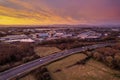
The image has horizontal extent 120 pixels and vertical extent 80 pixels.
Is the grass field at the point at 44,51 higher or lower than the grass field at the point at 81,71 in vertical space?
lower

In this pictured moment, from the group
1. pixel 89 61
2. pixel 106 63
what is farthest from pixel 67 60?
pixel 106 63

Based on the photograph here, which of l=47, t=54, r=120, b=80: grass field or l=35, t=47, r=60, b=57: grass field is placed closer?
l=47, t=54, r=120, b=80: grass field

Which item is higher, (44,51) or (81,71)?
(81,71)

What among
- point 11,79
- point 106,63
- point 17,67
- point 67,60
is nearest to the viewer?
point 11,79

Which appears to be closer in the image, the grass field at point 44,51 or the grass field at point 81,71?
the grass field at point 81,71

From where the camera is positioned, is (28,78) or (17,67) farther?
(17,67)

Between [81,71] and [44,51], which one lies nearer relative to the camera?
[81,71]

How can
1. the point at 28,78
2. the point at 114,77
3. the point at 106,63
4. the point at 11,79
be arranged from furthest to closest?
the point at 106,63
the point at 114,77
the point at 28,78
the point at 11,79

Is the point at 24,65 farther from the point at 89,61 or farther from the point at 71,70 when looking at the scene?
the point at 89,61
